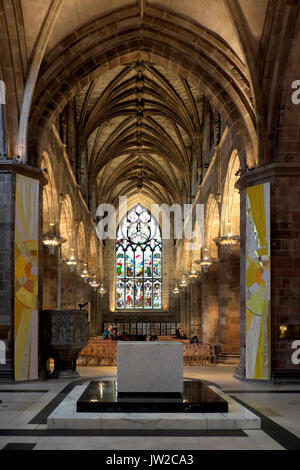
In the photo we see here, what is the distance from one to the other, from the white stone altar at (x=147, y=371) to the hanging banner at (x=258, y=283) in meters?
4.77

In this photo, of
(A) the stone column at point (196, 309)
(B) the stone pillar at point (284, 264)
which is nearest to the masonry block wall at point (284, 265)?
(B) the stone pillar at point (284, 264)

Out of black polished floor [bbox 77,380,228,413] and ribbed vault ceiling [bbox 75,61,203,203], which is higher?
ribbed vault ceiling [bbox 75,61,203,203]

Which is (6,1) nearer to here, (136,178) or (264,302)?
(264,302)

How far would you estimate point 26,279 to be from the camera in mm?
13328

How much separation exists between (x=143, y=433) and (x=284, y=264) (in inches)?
283

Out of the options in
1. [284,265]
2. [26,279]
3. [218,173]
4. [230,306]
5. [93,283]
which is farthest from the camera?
[93,283]

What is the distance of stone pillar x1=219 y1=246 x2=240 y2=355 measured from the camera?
19.0 metres

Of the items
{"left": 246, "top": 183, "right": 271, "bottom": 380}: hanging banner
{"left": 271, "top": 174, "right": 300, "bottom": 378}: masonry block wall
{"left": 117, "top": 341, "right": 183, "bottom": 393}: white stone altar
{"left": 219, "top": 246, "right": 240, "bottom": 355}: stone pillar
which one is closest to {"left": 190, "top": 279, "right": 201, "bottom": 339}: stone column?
{"left": 219, "top": 246, "right": 240, "bottom": 355}: stone pillar

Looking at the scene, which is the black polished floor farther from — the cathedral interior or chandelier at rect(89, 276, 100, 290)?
chandelier at rect(89, 276, 100, 290)

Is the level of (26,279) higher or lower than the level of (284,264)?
lower

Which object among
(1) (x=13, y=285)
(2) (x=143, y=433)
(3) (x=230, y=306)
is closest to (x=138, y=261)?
(3) (x=230, y=306)

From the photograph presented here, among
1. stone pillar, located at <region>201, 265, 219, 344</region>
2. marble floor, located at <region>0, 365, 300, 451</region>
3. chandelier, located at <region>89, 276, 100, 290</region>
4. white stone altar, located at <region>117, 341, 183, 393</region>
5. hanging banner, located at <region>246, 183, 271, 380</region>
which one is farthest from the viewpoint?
chandelier, located at <region>89, 276, 100, 290</region>

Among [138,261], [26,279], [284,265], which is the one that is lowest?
[26,279]

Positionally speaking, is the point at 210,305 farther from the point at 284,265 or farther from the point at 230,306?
the point at 284,265
